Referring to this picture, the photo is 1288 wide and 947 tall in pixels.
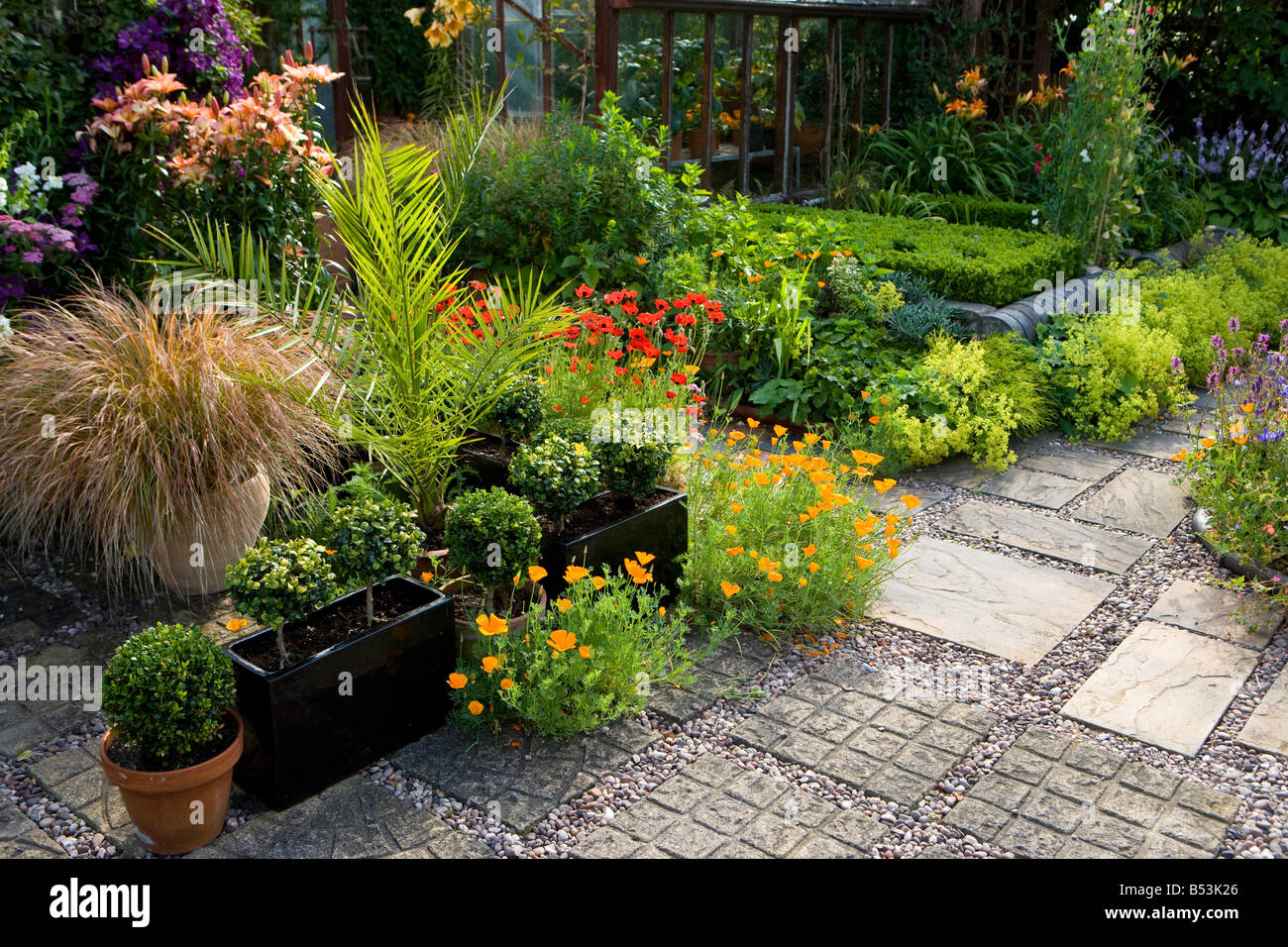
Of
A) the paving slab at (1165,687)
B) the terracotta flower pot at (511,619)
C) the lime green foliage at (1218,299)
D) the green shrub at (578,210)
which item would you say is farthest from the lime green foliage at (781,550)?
the lime green foliage at (1218,299)

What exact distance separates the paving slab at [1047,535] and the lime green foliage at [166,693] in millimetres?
3072

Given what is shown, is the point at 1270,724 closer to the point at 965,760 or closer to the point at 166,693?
the point at 965,760

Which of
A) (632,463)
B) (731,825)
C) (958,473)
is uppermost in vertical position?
(632,463)

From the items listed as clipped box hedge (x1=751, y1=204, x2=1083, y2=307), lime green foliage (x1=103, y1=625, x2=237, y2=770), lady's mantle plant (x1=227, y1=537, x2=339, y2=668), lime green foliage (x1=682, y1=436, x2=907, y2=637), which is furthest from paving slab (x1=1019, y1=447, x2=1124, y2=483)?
lime green foliage (x1=103, y1=625, x2=237, y2=770)

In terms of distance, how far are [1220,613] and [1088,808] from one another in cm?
144

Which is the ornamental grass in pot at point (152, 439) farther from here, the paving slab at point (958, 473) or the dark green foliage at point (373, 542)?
the paving slab at point (958, 473)

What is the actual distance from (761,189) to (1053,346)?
13.0 ft

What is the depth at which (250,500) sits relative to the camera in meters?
3.80

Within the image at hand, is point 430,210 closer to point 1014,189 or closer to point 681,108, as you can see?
point 681,108

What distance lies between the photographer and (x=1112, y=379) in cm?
564

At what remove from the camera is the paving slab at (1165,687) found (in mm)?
3244

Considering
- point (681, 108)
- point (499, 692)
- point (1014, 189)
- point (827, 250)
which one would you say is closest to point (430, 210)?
point (499, 692)

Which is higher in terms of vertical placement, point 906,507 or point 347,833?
point 906,507

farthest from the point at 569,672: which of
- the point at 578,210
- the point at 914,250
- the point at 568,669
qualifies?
the point at 914,250
